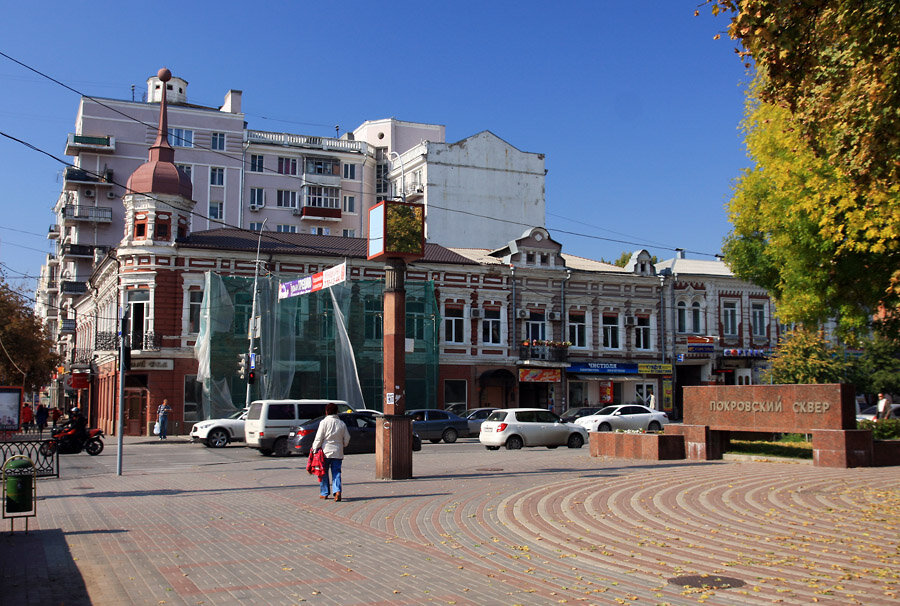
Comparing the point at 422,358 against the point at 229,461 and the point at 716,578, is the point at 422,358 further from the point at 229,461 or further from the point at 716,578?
the point at 716,578

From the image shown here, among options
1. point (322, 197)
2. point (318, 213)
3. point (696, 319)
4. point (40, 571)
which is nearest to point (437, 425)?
point (696, 319)

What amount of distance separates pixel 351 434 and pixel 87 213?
1816 inches

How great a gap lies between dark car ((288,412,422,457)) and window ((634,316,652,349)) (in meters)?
26.9

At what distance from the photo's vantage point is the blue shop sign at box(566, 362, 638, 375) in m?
46.6

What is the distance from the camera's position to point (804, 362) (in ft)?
104

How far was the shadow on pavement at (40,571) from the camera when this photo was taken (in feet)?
24.8

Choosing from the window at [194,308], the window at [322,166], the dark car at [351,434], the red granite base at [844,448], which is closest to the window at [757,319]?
the dark car at [351,434]

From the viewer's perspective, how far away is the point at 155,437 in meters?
38.2

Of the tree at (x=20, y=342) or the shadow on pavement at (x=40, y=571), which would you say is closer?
the shadow on pavement at (x=40, y=571)

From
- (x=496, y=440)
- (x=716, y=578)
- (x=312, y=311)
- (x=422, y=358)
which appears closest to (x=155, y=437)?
(x=312, y=311)

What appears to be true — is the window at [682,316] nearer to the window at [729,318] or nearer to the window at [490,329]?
the window at [729,318]

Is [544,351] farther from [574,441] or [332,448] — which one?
[332,448]

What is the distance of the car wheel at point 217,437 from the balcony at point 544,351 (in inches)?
782

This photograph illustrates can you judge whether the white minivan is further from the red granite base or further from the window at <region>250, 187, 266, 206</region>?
the window at <region>250, 187, 266, 206</region>
